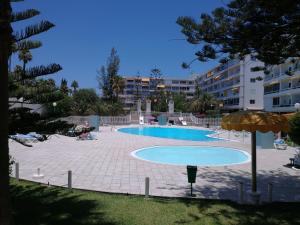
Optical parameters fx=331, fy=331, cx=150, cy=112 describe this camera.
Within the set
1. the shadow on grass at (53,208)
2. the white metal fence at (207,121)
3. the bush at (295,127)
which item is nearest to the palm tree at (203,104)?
the white metal fence at (207,121)

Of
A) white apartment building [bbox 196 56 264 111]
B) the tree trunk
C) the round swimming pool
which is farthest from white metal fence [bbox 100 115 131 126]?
the tree trunk

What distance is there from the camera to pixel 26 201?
25.5ft

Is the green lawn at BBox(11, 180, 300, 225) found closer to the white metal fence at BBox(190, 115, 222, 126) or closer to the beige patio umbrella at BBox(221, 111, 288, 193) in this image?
the beige patio umbrella at BBox(221, 111, 288, 193)

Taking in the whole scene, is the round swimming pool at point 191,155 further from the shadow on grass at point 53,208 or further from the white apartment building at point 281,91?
the white apartment building at point 281,91

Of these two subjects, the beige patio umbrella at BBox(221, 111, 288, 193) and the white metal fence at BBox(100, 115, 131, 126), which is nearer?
the beige patio umbrella at BBox(221, 111, 288, 193)

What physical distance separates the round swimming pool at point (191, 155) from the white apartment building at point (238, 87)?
39.5 meters

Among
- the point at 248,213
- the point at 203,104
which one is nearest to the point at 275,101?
the point at 203,104

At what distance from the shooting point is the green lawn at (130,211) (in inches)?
253

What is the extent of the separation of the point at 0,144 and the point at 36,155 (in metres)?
13.2

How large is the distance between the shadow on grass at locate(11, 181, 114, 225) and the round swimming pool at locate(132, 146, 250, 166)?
8406mm

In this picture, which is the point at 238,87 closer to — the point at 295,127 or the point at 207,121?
the point at 207,121

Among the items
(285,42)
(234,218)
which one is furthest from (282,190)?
(285,42)

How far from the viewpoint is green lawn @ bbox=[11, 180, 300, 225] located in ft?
21.1

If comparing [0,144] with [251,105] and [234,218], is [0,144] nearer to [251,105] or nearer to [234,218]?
[234,218]
